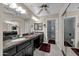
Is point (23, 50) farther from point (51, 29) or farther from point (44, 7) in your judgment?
point (44, 7)

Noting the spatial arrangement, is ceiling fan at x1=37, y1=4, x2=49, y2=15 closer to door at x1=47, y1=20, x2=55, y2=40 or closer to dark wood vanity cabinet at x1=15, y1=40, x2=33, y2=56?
door at x1=47, y1=20, x2=55, y2=40

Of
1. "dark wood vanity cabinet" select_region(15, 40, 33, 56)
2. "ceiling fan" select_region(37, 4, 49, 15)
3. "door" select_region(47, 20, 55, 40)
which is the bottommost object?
"dark wood vanity cabinet" select_region(15, 40, 33, 56)

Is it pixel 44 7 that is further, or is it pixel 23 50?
pixel 44 7

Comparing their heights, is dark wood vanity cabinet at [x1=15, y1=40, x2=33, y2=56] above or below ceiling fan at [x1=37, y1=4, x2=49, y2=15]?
below

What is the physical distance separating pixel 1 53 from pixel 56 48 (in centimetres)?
251

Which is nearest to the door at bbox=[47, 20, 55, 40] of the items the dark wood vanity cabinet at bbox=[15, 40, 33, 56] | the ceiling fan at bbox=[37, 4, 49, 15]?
the ceiling fan at bbox=[37, 4, 49, 15]

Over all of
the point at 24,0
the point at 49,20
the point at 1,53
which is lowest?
the point at 1,53

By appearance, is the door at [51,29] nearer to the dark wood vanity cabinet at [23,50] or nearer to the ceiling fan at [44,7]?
the ceiling fan at [44,7]

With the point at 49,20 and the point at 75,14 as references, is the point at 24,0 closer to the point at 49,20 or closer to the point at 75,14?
the point at 49,20

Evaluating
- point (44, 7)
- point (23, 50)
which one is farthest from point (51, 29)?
point (23, 50)

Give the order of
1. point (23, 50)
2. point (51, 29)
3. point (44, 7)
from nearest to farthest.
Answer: point (23, 50)
point (44, 7)
point (51, 29)

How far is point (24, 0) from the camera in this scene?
1966mm

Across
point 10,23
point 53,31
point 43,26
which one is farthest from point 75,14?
point 10,23

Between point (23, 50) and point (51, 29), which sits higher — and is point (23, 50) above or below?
below
